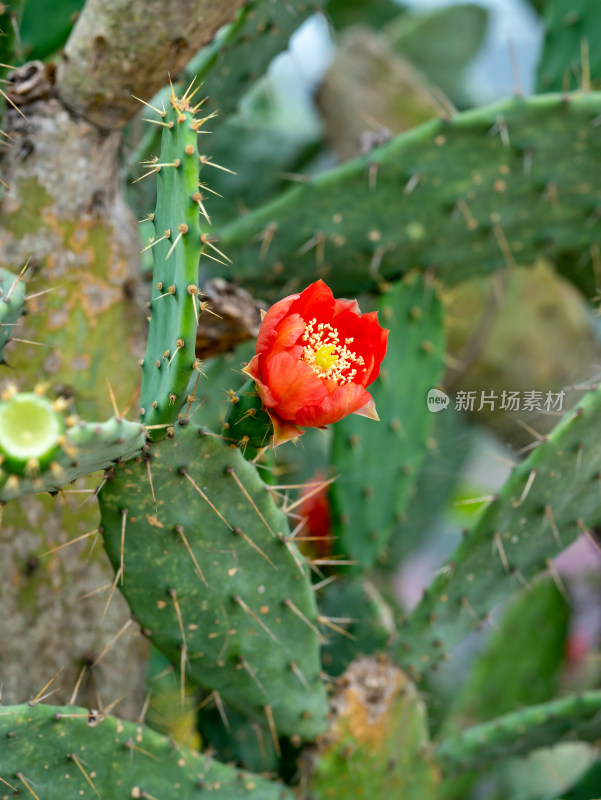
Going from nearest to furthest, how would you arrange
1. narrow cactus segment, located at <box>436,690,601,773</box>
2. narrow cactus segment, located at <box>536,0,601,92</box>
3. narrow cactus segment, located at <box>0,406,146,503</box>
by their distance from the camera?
narrow cactus segment, located at <box>0,406,146,503</box>, narrow cactus segment, located at <box>436,690,601,773</box>, narrow cactus segment, located at <box>536,0,601,92</box>

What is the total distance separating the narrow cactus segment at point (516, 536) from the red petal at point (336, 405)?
Result: 0.39 metres

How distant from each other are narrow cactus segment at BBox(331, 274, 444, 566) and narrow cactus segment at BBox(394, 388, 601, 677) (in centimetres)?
22

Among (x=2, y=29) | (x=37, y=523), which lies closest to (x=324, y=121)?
(x=2, y=29)

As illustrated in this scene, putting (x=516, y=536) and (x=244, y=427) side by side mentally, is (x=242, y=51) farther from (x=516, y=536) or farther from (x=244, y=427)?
(x=516, y=536)

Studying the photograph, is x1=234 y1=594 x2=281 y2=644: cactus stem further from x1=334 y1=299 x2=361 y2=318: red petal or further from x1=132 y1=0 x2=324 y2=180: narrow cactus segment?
x1=132 y1=0 x2=324 y2=180: narrow cactus segment

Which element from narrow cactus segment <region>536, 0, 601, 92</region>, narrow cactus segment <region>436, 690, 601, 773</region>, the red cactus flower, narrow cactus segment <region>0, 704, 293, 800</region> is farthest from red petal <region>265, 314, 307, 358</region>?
narrow cactus segment <region>536, 0, 601, 92</region>

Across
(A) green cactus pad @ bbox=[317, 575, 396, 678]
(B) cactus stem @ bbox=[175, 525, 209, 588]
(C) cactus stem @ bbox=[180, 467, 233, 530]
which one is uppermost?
(C) cactus stem @ bbox=[180, 467, 233, 530]

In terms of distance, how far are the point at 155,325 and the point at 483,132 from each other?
79 cm

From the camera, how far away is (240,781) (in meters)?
0.93

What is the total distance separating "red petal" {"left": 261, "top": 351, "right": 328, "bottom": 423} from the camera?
0.67m

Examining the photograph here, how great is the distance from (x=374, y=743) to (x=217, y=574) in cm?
42

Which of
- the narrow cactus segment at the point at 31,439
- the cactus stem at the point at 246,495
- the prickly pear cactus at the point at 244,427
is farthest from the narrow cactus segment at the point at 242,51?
the narrow cactus segment at the point at 31,439

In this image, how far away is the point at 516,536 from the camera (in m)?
1.06

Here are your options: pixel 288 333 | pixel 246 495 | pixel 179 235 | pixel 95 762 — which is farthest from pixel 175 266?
pixel 95 762
